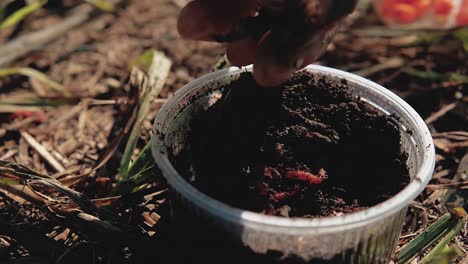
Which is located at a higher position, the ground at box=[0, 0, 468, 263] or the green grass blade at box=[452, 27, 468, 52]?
the green grass blade at box=[452, 27, 468, 52]

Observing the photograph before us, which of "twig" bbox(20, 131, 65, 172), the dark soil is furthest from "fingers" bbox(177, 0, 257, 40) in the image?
"twig" bbox(20, 131, 65, 172)

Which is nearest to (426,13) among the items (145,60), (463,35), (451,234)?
(463,35)

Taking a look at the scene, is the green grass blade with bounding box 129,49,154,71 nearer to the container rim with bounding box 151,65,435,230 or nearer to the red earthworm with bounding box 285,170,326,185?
the container rim with bounding box 151,65,435,230

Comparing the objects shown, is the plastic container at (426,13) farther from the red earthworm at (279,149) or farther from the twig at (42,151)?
the twig at (42,151)

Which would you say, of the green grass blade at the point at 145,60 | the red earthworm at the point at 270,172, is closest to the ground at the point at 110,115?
the green grass blade at the point at 145,60

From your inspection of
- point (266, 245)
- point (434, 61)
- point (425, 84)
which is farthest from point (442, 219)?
point (434, 61)

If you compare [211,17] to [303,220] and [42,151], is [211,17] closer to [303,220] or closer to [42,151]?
[303,220]

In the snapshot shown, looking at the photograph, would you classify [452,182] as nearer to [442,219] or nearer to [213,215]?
[442,219]

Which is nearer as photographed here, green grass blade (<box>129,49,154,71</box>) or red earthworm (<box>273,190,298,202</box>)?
red earthworm (<box>273,190,298,202</box>)
